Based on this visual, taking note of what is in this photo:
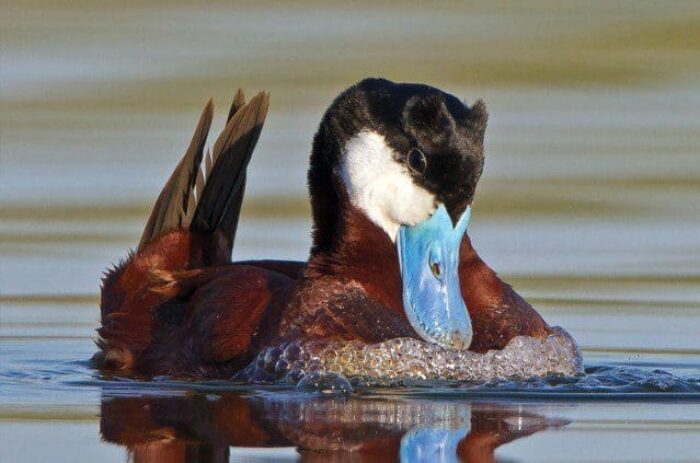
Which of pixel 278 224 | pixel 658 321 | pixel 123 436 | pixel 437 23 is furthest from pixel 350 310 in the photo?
pixel 437 23

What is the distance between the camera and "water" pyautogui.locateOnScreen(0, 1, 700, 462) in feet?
23.5

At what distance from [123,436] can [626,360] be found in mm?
2861

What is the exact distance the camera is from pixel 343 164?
845cm

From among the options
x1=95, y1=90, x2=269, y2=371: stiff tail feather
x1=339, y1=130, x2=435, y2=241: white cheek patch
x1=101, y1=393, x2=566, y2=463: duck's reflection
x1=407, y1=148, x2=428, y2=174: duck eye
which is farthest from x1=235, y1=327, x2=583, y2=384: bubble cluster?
x1=95, y1=90, x2=269, y2=371: stiff tail feather

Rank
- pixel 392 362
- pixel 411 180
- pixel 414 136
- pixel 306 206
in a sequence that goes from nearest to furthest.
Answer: pixel 392 362
pixel 414 136
pixel 411 180
pixel 306 206

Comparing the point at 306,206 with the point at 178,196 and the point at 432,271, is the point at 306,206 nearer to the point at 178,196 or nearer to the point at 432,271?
the point at 178,196

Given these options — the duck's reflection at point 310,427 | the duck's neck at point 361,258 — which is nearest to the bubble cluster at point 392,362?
the duck's reflection at point 310,427

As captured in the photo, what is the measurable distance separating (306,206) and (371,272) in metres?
3.58

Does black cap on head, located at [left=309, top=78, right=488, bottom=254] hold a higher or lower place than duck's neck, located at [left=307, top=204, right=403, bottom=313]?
higher

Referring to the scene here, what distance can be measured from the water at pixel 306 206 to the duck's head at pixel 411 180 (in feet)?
1.42

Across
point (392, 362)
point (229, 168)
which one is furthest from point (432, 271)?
point (229, 168)

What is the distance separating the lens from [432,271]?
8352 mm

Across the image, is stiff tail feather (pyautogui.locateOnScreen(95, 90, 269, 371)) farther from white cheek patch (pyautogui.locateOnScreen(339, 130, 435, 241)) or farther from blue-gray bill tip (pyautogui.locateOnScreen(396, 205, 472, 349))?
blue-gray bill tip (pyautogui.locateOnScreen(396, 205, 472, 349))

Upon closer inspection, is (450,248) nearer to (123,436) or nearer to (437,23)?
(123,436)
